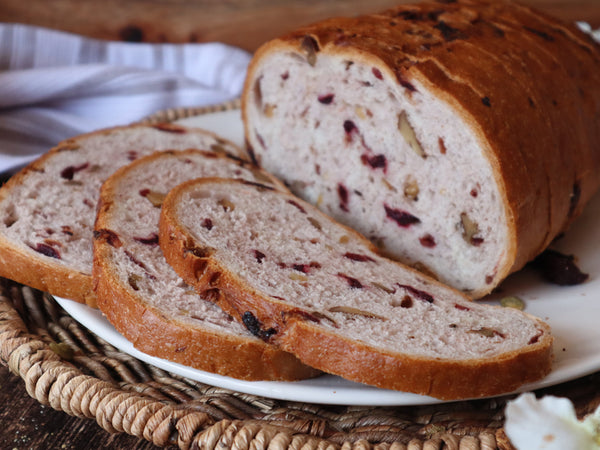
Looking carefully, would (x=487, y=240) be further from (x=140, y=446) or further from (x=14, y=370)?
(x=14, y=370)

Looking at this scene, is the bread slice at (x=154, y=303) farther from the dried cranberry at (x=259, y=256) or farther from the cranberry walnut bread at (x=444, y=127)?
the cranberry walnut bread at (x=444, y=127)

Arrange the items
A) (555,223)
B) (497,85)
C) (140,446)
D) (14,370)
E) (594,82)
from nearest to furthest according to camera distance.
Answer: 1. (140,446)
2. (14,370)
3. (497,85)
4. (555,223)
5. (594,82)

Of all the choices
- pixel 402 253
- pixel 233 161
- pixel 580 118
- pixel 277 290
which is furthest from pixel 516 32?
pixel 277 290

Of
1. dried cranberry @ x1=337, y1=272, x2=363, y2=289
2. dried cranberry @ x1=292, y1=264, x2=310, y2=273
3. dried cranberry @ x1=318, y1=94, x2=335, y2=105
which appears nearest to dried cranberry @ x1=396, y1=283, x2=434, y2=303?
dried cranberry @ x1=337, y1=272, x2=363, y2=289

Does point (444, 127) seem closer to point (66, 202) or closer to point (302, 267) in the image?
point (302, 267)

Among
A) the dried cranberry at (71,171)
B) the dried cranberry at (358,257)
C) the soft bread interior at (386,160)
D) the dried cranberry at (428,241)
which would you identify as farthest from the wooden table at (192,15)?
the dried cranberry at (358,257)

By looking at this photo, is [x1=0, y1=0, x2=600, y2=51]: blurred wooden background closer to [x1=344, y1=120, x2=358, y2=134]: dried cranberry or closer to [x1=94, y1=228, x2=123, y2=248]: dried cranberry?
[x1=344, y1=120, x2=358, y2=134]: dried cranberry

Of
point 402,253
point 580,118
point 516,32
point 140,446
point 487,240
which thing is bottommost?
point 140,446
